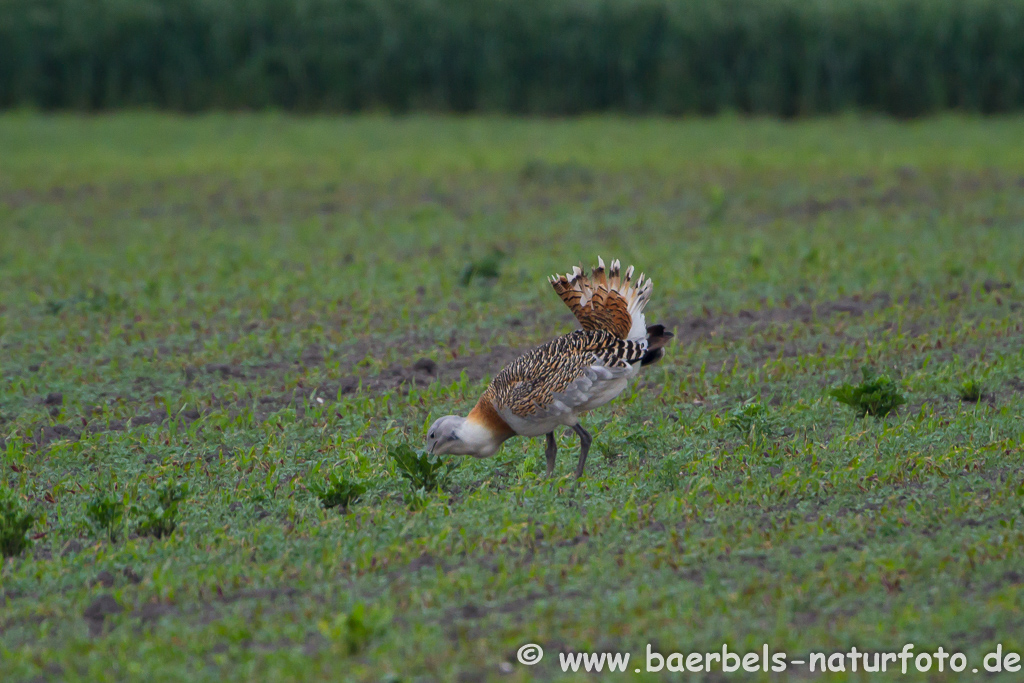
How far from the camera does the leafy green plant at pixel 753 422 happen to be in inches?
249

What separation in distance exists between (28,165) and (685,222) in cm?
899

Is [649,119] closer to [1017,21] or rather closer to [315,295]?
[1017,21]

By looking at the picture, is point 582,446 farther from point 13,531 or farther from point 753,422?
point 13,531

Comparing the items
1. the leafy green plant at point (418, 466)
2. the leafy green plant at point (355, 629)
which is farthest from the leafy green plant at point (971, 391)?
the leafy green plant at point (355, 629)

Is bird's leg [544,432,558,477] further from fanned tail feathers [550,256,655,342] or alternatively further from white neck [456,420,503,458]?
fanned tail feathers [550,256,655,342]

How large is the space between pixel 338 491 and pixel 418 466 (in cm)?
39

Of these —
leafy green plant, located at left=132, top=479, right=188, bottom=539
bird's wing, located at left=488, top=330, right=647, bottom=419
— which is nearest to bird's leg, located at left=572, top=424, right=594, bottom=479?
bird's wing, located at left=488, top=330, right=647, bottom=419

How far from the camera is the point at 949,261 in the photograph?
9938 millimetres

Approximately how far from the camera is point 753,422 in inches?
251

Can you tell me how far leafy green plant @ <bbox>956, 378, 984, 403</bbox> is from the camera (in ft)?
22.2

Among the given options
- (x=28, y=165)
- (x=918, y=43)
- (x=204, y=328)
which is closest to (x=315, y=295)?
(x=204, y=328)

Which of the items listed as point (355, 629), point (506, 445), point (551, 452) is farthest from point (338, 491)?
point (355, 629)

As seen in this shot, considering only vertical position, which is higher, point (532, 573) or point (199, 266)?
point (199, 266)

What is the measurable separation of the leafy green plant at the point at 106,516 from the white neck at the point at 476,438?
4.85ft
